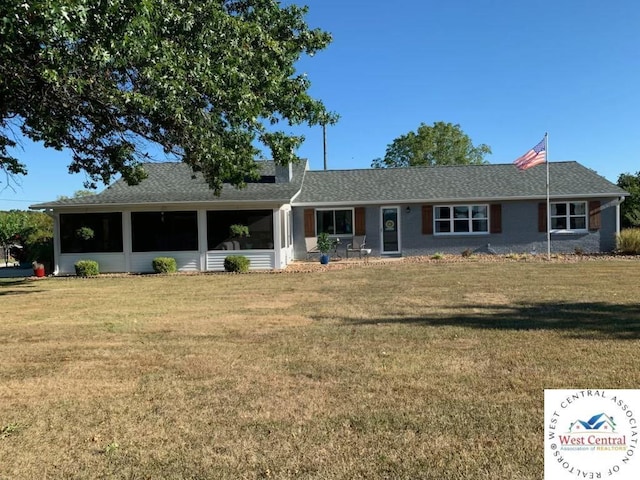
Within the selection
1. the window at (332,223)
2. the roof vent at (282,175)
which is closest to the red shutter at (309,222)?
the window at (332,223)

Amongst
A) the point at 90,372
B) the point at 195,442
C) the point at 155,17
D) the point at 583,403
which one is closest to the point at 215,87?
the point at 155,17

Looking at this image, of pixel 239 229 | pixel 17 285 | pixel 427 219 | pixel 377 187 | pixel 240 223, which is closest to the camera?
pixel 17 285

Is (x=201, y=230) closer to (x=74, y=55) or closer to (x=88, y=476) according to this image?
(x=74, y=55)

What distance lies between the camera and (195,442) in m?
3.85

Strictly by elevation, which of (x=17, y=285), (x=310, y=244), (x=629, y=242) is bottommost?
(x=17, y=285)

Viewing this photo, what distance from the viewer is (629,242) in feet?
64.7

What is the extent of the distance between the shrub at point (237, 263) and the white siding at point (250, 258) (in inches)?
22.4

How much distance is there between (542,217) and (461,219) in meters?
3.18

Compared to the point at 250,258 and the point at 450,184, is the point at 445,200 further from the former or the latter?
the point at 250,258

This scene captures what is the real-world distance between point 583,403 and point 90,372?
4.96 meters

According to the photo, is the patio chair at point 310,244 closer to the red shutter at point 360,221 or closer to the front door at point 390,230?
the red shutter at point 360,221

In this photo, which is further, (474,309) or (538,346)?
(474,309)
